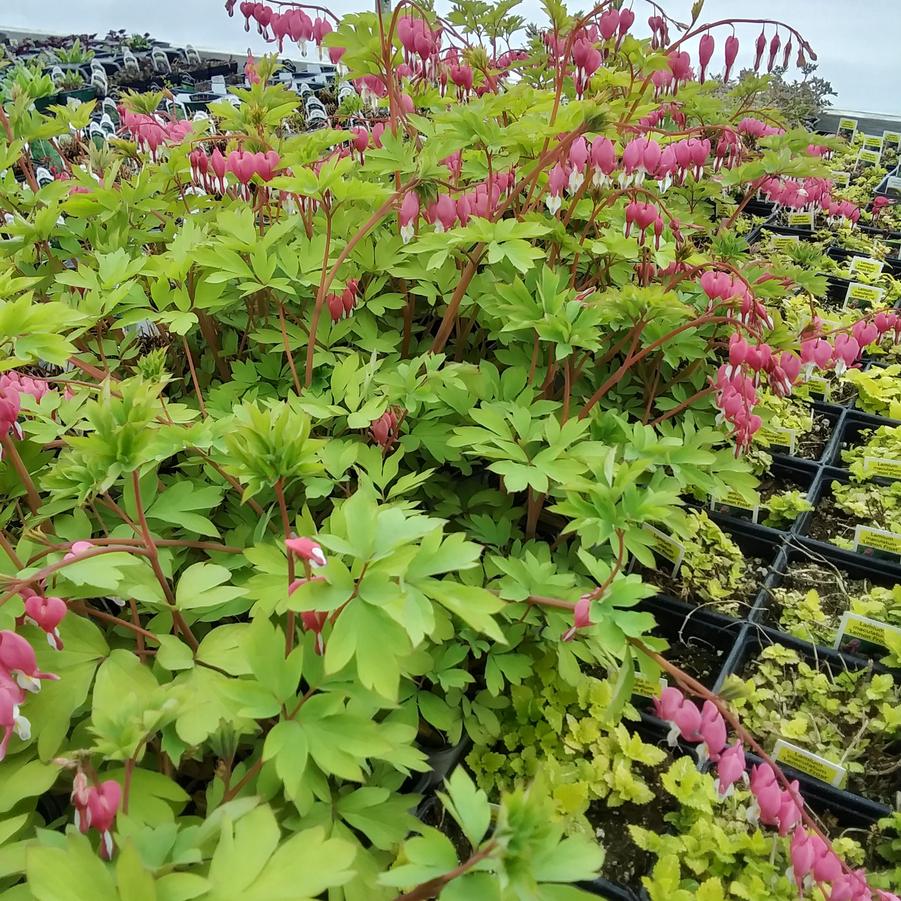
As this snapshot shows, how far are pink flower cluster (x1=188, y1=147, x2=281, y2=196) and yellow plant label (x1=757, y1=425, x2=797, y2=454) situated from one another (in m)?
1.75

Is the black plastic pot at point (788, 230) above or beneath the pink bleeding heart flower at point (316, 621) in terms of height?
above

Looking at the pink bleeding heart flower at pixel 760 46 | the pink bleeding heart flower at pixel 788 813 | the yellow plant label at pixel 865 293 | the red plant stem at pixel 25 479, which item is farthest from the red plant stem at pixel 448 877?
the yellow plant label at pixel 865 293

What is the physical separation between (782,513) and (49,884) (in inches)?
84.2

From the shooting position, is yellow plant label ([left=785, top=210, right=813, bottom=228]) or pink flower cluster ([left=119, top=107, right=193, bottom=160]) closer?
pink flower cluster ([left=119, top=107, right=193, bottom=160])

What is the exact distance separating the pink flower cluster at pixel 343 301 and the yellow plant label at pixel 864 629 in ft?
4.81

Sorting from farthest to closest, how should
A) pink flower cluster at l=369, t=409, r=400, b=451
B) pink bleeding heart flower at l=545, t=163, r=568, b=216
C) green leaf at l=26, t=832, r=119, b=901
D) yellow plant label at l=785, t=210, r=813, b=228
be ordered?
yellow plant label at l=785, t=210, r=813, b=228 < pink bleeding heart flower at l=545, t=163, r=568, b=216 < pink flower cluster at l=369, t=409, r=400, b=451 < green leaf at l=26, t=832, r=119, b=901

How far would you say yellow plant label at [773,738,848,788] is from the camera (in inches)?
57.4

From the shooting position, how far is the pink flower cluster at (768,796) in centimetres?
101

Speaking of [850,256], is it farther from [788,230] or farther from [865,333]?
[865,333]

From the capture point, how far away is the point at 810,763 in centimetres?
148

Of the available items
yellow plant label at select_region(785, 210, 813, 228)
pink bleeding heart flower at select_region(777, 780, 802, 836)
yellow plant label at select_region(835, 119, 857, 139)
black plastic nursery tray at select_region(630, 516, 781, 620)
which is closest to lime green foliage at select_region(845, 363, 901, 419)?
black plastic nursery tray at select_region(630, 516, 781, 620)

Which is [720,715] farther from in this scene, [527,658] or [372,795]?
[372,795]

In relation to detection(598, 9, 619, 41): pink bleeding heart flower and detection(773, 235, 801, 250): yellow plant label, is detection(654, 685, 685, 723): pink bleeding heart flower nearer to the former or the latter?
detection(598, 9, 619, 41): pink bleeding heart flower

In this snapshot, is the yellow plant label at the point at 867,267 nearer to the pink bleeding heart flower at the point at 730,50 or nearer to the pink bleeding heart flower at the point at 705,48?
the pink bleeding heart flower at the point at 730,50
